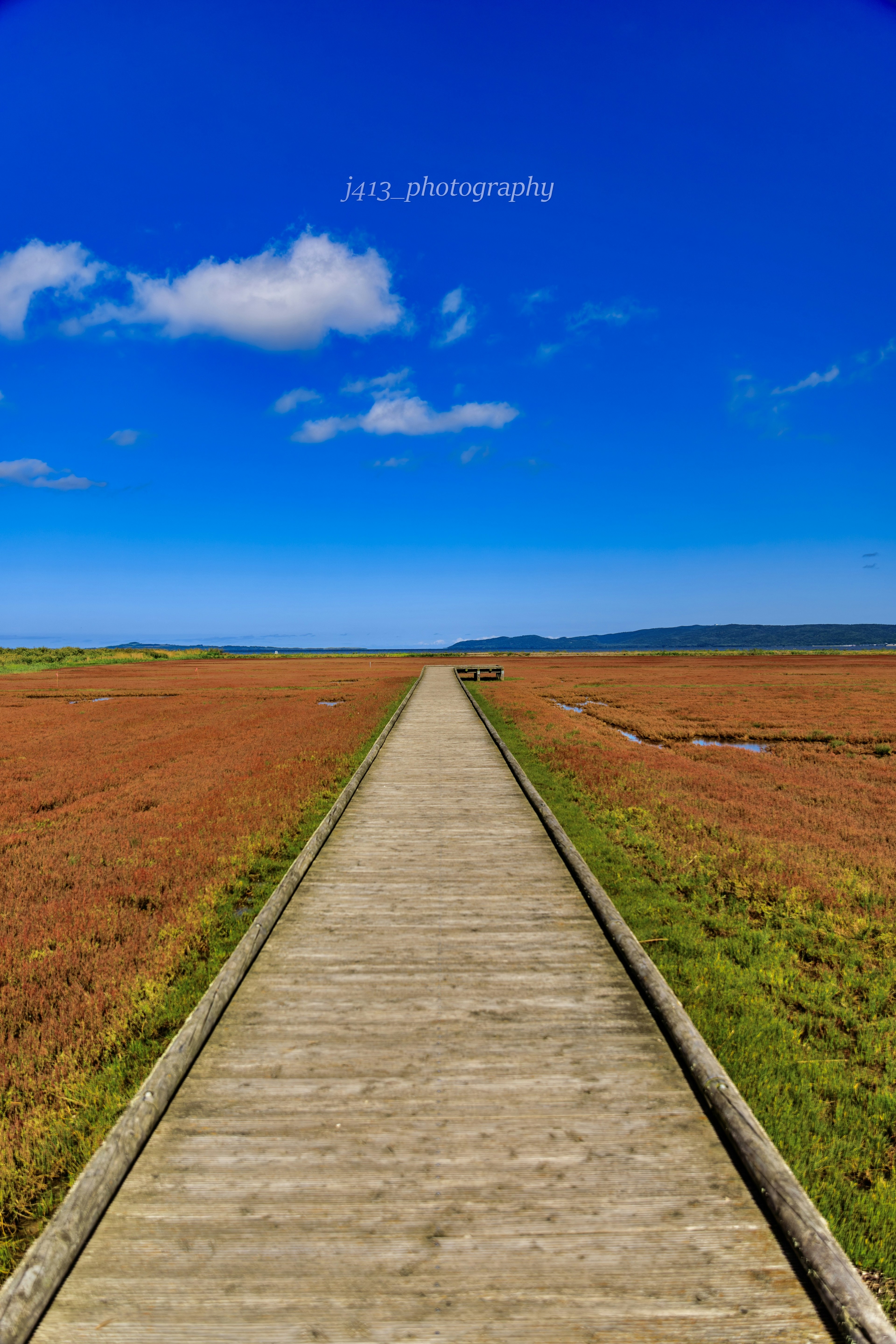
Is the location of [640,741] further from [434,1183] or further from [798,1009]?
[434,1183]

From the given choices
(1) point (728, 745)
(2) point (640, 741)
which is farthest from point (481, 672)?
(1) point (728, 745)

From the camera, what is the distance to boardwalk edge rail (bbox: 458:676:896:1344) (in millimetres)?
2379

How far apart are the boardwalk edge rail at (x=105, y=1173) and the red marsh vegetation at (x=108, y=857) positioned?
81 cm

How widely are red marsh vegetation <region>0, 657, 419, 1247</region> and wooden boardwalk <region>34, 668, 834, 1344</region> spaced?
1270 mm

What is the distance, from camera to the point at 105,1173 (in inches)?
115

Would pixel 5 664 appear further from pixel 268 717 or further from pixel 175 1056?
pixel 175 1056

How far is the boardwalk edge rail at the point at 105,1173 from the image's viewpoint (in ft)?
7.80

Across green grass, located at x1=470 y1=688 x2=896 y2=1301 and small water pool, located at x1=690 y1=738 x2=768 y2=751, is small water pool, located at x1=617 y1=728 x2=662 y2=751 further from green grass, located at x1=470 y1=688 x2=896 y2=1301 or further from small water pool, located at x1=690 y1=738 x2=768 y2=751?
green grass, located at x1=470 y1=688 x2=896 y2=1301

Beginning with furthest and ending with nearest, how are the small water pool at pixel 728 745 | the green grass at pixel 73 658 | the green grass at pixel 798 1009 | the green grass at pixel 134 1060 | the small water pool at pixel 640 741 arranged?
the green grass at pixel 73 658 < the small water pool at pixel 728 745 < the small water pool at pixel 640 741 < the green grass at pixel 798 1009 < the green grass at pixel 134 1060

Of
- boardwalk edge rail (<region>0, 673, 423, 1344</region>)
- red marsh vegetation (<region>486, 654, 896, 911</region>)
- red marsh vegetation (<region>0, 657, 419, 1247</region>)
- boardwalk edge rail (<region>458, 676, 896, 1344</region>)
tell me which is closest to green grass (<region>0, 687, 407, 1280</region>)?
red marsh vegetation (<region>0, 657, 419, 1247</region>)

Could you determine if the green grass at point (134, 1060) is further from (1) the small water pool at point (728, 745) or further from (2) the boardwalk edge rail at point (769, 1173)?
(1) the small water pool at point (728, 745)

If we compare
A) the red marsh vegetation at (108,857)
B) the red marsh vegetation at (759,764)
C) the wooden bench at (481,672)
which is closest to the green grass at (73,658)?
the wooden bench at (481,672)

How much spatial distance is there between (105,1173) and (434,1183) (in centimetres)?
175

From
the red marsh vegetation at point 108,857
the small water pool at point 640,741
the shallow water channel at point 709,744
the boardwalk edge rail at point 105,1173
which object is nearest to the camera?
the boardwalk edge rail at point 105,1173
